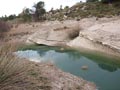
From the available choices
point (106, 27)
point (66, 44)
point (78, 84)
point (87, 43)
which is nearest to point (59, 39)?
point (66, 44)

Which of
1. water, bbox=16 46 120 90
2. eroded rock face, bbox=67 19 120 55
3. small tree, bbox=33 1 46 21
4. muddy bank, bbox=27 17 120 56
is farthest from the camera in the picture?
small tree, bbox=33 1 46 21

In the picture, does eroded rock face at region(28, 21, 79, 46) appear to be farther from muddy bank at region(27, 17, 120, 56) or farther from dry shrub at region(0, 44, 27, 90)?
dry shrub at region(0, 44, 27, 90)

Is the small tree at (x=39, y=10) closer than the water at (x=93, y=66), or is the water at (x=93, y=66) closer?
the water at (x=93, y=66)

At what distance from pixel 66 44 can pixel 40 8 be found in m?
18.2

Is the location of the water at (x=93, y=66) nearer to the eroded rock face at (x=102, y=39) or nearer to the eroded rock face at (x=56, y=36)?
the eroded rock face at (x=102, y=39)

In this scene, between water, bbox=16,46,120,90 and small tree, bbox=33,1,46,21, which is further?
small tree, bbox=33,1,46,21

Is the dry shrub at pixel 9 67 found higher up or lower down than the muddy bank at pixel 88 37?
higher up

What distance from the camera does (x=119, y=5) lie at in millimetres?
28484

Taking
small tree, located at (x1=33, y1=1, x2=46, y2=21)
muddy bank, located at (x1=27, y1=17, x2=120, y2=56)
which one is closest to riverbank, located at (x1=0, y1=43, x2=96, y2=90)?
muddy bank, located at (x1=27, y1=17, x2=120, y2=56)

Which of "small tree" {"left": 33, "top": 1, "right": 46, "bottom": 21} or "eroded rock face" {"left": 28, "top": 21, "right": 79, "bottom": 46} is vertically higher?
"small tree" {"left": 33, "top": 1, "right": 46, "bottom": 21}

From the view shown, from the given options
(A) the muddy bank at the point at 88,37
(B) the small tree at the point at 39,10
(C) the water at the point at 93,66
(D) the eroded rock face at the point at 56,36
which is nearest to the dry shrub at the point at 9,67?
(C) the water at the point at 93,66

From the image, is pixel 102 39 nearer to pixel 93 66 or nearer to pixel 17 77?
pixel 93 66

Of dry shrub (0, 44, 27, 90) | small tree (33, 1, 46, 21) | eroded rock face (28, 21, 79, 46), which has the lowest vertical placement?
eroded rock face (28, 21, 79, 46)


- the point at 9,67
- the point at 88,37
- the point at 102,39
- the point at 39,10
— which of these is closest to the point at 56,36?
the point at 88,37
